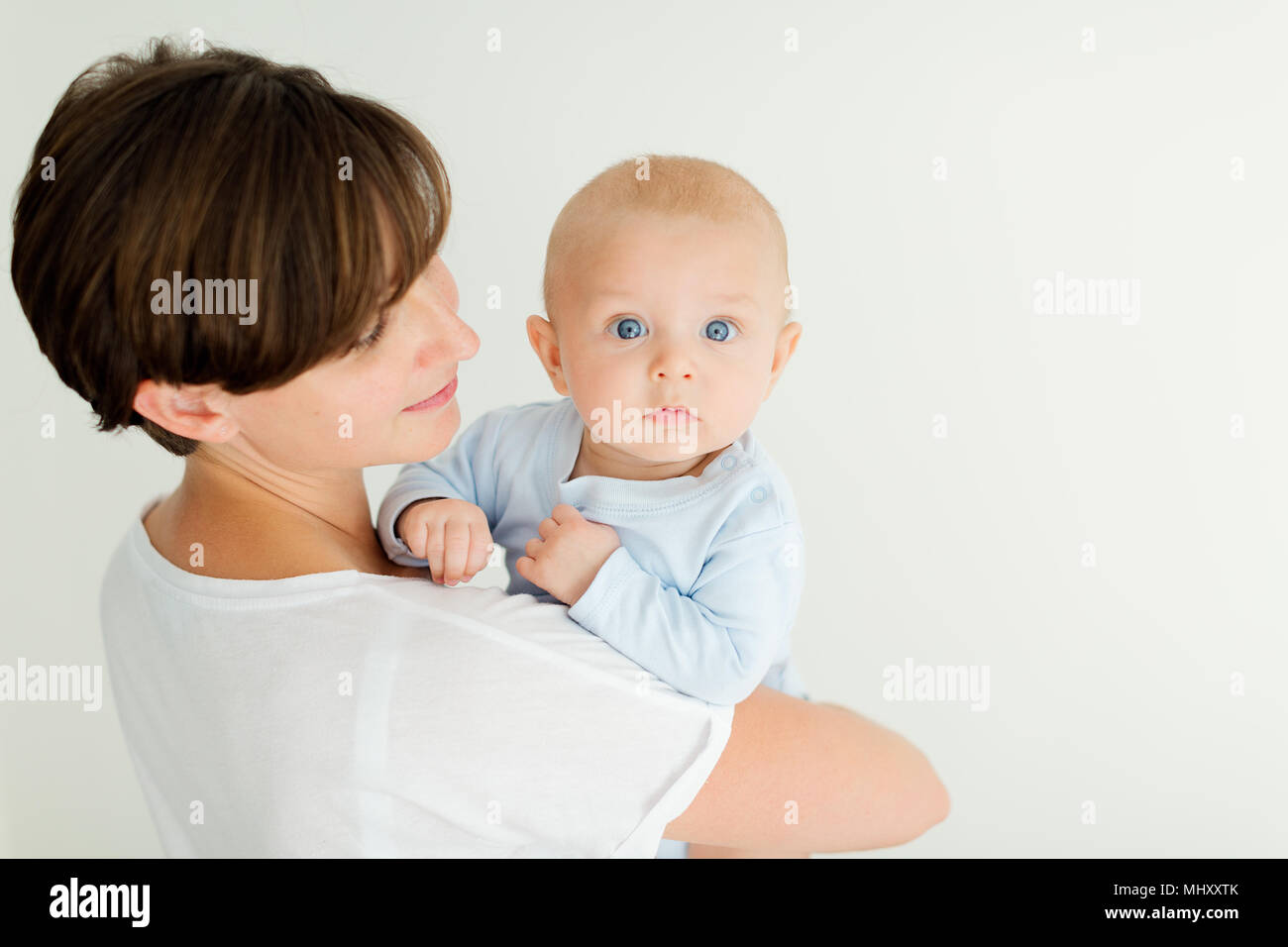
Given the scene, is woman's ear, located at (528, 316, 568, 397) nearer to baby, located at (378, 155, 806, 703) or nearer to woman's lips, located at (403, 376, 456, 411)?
baby, located at (378, 155, 806, 703)

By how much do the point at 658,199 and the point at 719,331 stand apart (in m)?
0.20

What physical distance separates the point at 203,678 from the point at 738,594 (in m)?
0.67

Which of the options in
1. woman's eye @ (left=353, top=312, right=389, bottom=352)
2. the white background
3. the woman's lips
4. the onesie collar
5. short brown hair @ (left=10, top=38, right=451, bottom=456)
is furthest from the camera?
the white background

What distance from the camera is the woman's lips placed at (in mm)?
1405

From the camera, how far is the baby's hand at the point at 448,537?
145 centimetres

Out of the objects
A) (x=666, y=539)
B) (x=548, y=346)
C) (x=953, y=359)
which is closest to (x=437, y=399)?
(x=548, y=346)

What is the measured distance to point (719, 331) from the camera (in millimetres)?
1498

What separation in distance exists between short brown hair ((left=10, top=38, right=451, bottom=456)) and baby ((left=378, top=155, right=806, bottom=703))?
307 mm

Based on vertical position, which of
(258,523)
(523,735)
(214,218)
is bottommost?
(523,735)

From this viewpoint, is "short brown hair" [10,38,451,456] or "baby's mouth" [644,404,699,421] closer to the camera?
"short brown hair" [10,38,451,456]

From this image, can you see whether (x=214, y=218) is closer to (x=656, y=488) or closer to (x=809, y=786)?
(x=656, y=488)

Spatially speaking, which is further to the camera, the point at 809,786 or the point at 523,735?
the point at 809,786

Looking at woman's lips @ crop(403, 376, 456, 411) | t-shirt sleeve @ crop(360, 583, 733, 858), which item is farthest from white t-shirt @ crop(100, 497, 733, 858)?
woman's lips @ crop(403, 376, 456, 411)
